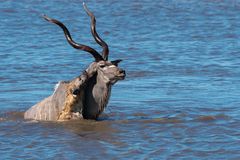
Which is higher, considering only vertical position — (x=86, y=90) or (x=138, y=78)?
(x=86, y=90)

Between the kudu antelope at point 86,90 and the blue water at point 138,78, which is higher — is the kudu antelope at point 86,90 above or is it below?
above

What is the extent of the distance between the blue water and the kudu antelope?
207 mm

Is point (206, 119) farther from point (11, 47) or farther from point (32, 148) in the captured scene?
point (11, 47)

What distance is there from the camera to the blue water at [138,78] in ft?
36.1

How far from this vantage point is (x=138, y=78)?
15.9 m

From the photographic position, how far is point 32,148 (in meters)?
10.9

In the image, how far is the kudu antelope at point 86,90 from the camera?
464 inches

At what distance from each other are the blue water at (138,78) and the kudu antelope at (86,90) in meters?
0.21

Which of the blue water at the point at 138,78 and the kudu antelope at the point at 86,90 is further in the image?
the kudu antelope at the point at 86,90

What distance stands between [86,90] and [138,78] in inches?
153

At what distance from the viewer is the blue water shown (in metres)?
11.0

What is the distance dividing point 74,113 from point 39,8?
14640 millimetres

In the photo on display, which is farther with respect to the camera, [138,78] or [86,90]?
[138,78]

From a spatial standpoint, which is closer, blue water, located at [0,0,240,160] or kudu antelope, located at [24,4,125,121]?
blue water, located at [0,0,240,160]
